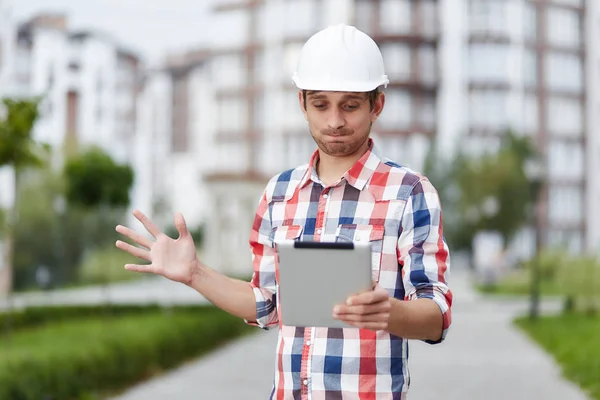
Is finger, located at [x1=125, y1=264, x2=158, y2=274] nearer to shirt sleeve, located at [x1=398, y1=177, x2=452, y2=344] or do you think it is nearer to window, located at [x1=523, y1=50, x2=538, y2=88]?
shirt sleeve, located at [x1=398, y1=177, x2=452, y2=344]

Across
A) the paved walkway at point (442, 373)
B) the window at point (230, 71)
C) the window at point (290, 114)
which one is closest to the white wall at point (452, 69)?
the window at point (290, 114)

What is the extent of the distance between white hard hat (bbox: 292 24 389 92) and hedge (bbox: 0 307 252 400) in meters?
4.91

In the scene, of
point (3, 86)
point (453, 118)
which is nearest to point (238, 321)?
point (3, 86)

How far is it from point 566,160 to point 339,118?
198 feet

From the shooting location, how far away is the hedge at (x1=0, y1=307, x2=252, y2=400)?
7723 millimetres

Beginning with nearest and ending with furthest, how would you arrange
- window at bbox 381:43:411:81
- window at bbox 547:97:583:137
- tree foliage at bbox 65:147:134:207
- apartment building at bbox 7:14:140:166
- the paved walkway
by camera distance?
the paved walkway → tree foliage at bbox 65:147:134:207 → window at bbox 381:43:411:81 → window at bbox 547:97:583:137 → apartment building at bbox 7:14:140:166

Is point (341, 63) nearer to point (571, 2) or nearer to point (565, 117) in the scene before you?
point (565, 117)

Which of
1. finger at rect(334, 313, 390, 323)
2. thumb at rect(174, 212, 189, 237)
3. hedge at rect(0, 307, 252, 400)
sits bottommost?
hedge at rect(0, 307, 252, 400)

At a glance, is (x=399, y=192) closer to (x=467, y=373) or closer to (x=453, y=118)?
(x=467, y=373)

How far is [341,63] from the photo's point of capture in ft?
8.76

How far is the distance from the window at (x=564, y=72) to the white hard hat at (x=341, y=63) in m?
59.6

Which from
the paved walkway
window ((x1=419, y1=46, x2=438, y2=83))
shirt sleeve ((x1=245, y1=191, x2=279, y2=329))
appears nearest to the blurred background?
window ((x1=419, y1=46, x2=438, y2=83))

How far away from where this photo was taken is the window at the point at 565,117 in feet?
200

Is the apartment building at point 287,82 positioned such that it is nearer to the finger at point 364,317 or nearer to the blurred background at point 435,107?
the blurred background at point 435,107
